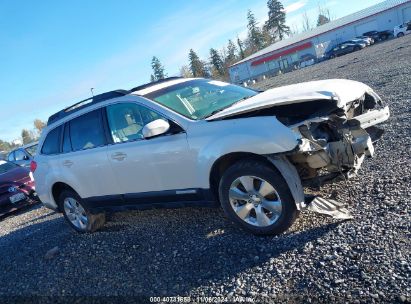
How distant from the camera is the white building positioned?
51781mm

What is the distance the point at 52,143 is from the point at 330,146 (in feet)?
15.2

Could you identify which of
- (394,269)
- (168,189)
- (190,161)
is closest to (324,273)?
(394,269)

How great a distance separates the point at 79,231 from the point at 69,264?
1220mm

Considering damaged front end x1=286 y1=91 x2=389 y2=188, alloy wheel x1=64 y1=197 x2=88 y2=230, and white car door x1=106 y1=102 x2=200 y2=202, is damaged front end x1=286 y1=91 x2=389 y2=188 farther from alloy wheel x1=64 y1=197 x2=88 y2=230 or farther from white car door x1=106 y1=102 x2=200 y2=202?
alloy wheel x1=64 y1=197 x2=88 y2=230

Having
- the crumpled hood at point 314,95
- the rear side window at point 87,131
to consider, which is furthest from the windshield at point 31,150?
the crumpled hood at point 314,95

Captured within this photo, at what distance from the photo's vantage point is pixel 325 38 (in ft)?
189

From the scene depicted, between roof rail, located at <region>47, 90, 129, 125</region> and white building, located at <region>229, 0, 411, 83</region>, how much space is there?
176 ft

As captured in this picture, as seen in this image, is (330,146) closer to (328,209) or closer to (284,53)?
(328,209)

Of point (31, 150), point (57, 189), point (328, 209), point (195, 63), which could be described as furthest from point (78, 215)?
point (195, 63)

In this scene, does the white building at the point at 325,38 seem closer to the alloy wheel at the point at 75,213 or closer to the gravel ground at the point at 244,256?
the gravel ground at the point at 244,256

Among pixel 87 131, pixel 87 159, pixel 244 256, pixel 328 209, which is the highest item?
pixel 87 131

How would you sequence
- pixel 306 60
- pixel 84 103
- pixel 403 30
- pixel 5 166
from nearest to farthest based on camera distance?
pixel 84 103, pixel 5 166, pixel 403 30, pixel 306 60

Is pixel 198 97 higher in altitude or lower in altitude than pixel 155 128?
higher

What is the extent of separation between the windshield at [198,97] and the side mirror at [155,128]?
12.7 inches
